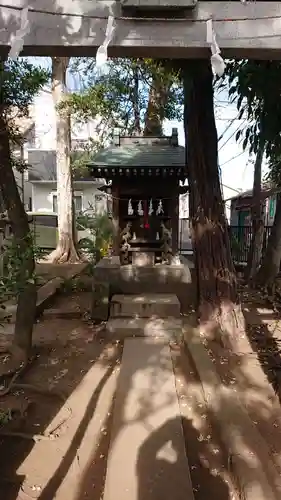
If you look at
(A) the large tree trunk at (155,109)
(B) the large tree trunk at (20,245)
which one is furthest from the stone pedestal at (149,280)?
(A) the large tree trunk at (155,109)

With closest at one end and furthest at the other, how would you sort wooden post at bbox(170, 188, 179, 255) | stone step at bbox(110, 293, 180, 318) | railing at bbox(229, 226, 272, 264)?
stone step at bbox(110, 293, 180, 318)
wooden post at bbox(170, 188, 179, 255)
railing at bbox(229, 226, 272, 264)

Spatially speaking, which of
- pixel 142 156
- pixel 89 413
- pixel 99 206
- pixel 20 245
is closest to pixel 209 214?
pixel 142 156

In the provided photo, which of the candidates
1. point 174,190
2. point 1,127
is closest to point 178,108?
point 174,190

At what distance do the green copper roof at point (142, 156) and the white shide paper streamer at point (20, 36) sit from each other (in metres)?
5.88

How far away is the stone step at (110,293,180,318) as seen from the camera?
777 centimetres

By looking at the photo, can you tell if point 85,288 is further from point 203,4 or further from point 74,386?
point 203,4

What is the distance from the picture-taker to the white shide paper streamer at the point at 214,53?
9.18 feet

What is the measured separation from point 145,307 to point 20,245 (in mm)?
3978

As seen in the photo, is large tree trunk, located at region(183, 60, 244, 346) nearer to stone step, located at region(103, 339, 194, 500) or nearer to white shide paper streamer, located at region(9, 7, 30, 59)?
stone step, located at region(103, 339, 194, 500)

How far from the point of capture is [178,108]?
578 inches

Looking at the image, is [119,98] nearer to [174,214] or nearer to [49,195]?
[174,214]

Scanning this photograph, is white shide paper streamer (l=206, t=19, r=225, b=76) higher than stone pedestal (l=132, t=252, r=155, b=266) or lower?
higher

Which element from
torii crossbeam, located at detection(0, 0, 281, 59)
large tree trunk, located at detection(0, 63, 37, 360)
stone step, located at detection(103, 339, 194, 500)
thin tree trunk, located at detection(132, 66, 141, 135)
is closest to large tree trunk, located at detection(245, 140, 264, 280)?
thin tree trunk, located at detection(132, 66, 141, 135)

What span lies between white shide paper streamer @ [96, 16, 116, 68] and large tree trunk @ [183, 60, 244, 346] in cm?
399
